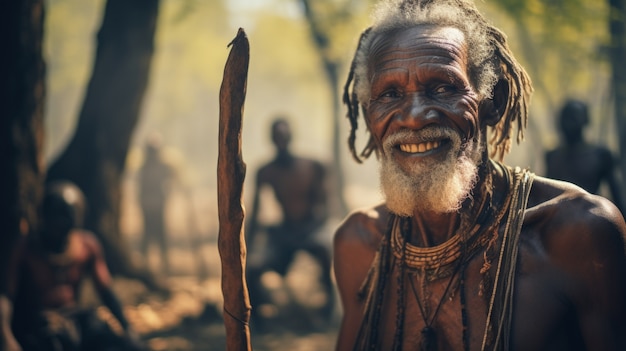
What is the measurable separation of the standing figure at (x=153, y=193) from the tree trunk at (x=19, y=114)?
753cm

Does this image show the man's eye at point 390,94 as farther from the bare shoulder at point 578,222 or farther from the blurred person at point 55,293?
the blurred person at point 55,293

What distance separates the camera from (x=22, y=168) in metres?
6.56

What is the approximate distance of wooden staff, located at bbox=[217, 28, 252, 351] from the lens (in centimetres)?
210

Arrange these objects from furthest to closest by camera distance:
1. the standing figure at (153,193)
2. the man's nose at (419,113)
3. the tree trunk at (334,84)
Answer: the standing figure at (153,193)
the tree trunk at (334,84)
the man's nose at (419,113)

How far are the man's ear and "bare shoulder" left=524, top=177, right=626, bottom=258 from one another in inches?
15.7

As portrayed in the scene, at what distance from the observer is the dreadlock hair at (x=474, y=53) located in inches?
102

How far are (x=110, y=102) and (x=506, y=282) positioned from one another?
7.29 metres

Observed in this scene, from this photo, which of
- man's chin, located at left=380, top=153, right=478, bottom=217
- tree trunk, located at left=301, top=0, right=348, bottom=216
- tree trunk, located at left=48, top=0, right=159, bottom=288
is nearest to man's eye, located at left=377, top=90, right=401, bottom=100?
man's chin, located at left=380, top=153, right=478, bottom=217

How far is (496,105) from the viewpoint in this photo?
2.71 meters

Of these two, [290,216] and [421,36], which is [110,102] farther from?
[421,36]

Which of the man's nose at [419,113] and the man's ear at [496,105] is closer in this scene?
the man's nose at [419,113]

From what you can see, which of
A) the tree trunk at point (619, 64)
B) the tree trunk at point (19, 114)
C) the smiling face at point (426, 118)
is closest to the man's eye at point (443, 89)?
the smiling face at point (426, 118)

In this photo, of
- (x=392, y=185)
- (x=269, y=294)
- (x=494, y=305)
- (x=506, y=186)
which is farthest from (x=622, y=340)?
(x=269, y=294)

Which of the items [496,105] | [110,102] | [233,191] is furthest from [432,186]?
[110,102]
